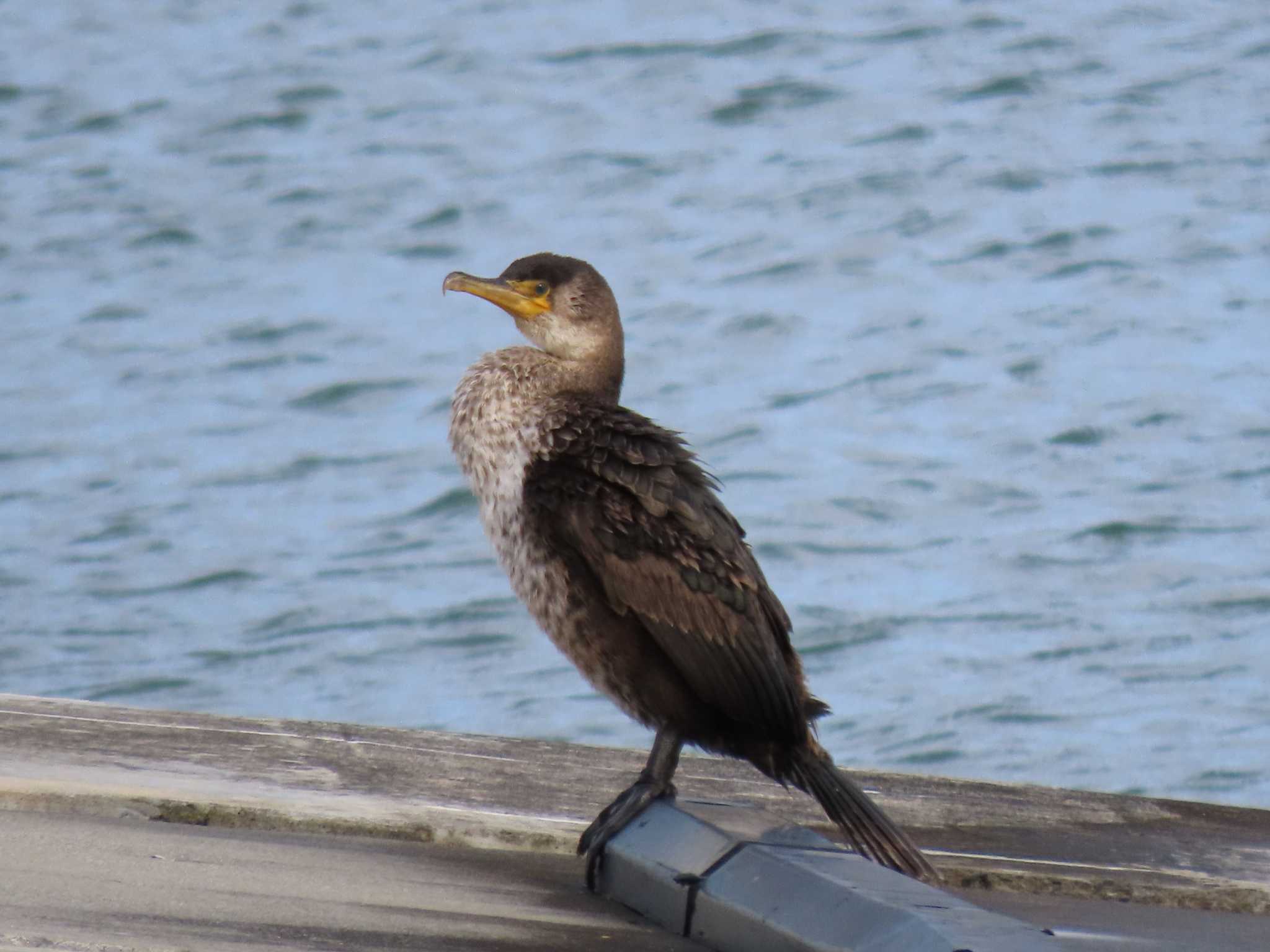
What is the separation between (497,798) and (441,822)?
0.15 m

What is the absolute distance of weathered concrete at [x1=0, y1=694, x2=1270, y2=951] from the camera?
2.78 m

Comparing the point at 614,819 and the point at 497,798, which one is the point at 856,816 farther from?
the point at 497,798

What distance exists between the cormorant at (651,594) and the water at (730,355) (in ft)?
17.0

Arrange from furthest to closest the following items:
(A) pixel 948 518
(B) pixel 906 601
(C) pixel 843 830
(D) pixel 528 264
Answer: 1. (A) pixel 948 518
2. (B) pixel 906 601
3. (D) pixel 528 264
4. (C) pixel 843 830

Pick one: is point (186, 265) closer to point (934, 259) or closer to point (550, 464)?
point (934, 259)

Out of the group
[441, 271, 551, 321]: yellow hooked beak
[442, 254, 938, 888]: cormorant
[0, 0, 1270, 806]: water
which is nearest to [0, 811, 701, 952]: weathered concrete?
[442, 254, 938, 888]: cormorant

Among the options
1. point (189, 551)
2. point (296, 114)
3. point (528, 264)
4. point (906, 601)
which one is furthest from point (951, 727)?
point (296, 114)

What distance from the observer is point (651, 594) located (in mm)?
3088

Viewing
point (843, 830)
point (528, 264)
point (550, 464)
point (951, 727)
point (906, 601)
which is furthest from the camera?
point (906, 601)

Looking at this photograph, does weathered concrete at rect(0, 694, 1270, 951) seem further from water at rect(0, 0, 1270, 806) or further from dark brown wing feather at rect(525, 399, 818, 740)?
water at rect(0, 0, 1270, 806)

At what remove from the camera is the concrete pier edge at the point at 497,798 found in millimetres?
3117

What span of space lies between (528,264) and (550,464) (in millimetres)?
620

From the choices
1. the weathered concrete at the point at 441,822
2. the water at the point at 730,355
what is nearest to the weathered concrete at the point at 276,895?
the weathered concrete at the point at 441,822

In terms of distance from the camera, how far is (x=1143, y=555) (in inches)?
402
